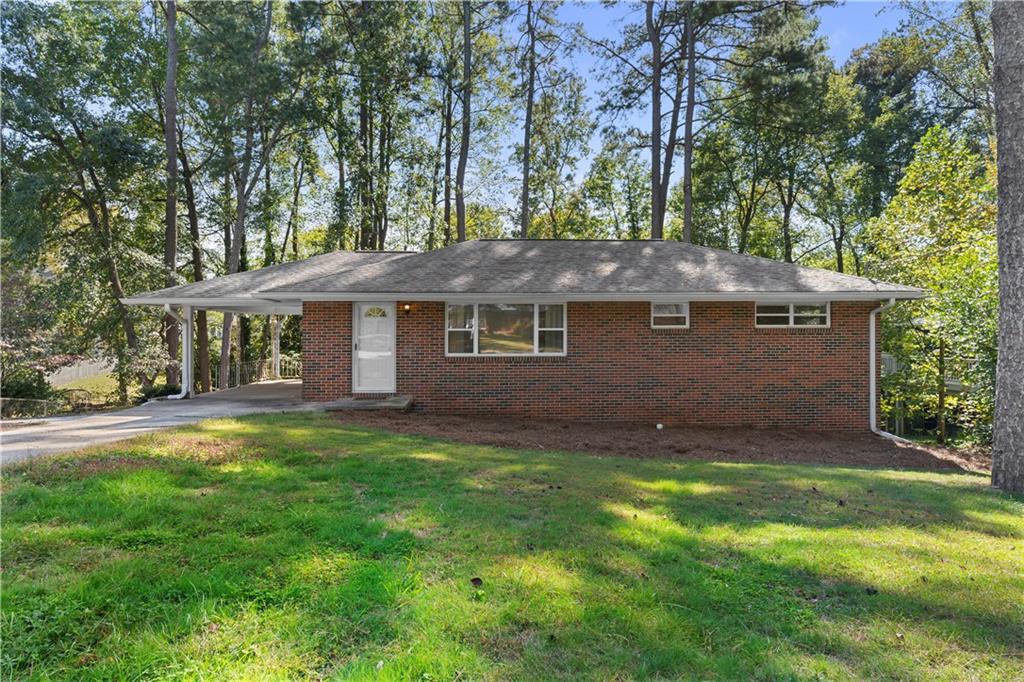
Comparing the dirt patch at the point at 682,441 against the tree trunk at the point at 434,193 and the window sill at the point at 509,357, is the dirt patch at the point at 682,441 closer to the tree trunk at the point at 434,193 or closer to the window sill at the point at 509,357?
the window sill at the point at 509,357

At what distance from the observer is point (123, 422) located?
8.43 metres

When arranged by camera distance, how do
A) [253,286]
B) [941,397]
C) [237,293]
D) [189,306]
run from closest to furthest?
[237,293], [941,397], [189,306], [253,286]

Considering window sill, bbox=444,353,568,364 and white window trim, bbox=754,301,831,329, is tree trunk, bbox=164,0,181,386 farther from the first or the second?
white window trim, bbox=754,301,831,329

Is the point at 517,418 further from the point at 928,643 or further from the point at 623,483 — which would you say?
the point at 928,643

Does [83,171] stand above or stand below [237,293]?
above

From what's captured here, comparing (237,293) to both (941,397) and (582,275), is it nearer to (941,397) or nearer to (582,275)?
(582,275)

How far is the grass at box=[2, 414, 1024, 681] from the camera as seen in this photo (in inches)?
92.1

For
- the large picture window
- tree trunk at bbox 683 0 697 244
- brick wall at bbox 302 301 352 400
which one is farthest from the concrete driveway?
tree trunk at bbox 683 0 697 244

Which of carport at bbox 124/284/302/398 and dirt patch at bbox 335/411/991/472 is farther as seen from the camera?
carport at bbox 124/284/302/398

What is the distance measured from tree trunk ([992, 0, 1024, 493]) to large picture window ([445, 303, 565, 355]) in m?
6.95

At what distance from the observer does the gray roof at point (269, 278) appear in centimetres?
1174

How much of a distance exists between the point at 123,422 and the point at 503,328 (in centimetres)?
700

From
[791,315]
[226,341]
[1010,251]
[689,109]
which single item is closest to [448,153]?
[689,109]

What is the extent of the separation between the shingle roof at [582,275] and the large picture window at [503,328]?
0.54 meters
